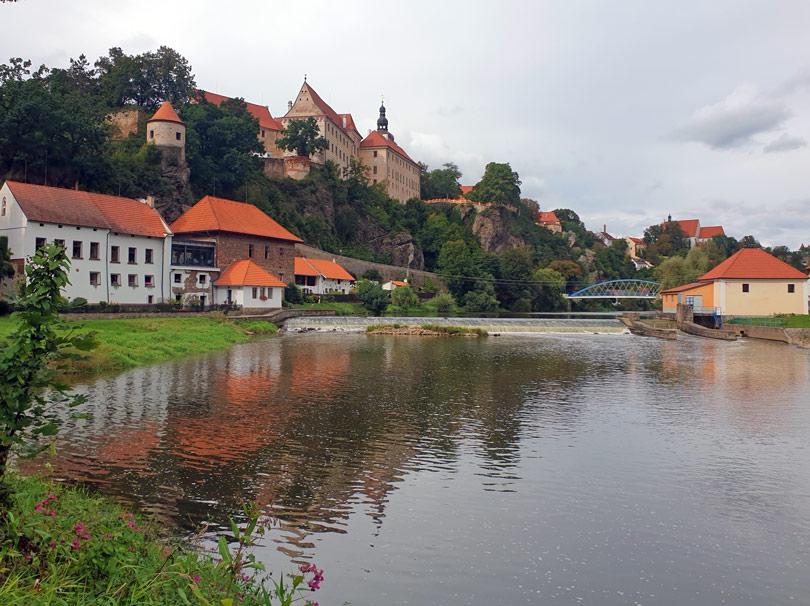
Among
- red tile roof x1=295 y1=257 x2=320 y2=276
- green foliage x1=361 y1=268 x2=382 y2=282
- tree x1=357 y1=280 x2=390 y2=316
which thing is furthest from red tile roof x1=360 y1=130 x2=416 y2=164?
tree x1=357 y1=280 x2=390 y2=316

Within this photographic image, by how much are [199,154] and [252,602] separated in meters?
65.0

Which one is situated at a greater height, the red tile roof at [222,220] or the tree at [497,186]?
the tree at [497,186]

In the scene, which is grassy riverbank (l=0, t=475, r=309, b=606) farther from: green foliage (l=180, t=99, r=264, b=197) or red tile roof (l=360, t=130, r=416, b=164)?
red tile roof (l=360, t=130, r=416, b=164)

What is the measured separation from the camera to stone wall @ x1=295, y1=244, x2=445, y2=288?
67312 mm

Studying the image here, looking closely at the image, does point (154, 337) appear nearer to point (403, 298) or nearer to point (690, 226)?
point (403, 298)

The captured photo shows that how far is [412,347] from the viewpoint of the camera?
1334 inches

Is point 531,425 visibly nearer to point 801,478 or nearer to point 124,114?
point 801,478

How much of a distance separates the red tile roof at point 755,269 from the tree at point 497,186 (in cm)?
6852

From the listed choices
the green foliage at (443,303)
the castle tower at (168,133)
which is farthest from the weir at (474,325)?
the castle tower at (168,133)

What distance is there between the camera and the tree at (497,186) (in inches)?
4545

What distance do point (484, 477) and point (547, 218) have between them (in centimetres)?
14203

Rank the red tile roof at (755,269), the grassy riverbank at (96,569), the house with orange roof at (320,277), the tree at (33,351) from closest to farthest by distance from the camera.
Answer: the grassy riverbank at (96,569), the tree at (33,351), the red tile roof at (755,269), the house with orange roof at (320,277)

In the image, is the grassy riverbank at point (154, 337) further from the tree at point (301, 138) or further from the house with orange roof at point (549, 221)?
the house with orange roof at point (549, 221)

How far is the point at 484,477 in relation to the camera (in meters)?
10.1
